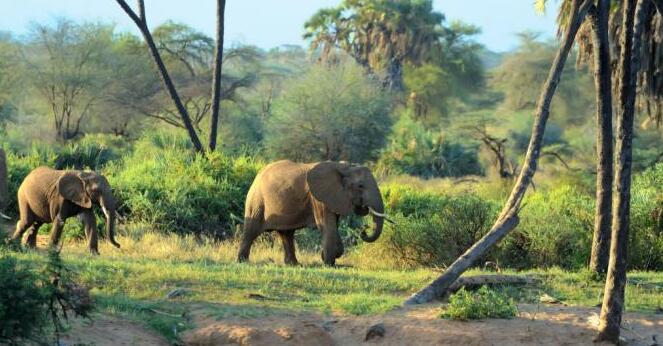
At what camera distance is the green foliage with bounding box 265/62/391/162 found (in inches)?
1409

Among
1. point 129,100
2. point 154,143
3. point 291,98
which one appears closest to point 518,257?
point 154,143

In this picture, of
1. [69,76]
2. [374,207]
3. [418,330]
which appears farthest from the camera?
[69,76]

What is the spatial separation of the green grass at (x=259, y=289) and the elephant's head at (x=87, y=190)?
2.14 metres

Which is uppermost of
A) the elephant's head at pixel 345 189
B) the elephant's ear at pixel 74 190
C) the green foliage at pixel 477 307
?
the elephant's head at pixel 345 189

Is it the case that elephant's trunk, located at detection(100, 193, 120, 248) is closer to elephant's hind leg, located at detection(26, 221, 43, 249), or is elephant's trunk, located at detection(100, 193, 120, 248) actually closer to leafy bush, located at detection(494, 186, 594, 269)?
elephant's hind leg, located at detection(26, 221, 43, 249)

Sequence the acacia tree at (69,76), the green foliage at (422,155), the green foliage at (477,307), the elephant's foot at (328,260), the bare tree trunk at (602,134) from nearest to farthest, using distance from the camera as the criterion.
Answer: the green foliage at (477,307) → the bare tree trunk at (602,134) → the elephant's foot at (328,260) → the green foliage at (422,155) → the acacia tree at (69,76)

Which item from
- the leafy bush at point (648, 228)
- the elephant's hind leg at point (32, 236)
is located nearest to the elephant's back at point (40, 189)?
the elephant's hind leg at point (32, 236)

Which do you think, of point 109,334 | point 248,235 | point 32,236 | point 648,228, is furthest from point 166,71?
point 109,334

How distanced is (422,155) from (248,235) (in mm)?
20367

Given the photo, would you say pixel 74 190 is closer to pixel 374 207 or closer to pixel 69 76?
pixel 374 207

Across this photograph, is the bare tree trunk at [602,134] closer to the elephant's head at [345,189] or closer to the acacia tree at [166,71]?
the elephant's head at [345,189]

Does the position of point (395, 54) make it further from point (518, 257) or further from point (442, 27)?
point (518, 257)

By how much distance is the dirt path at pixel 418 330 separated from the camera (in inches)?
393

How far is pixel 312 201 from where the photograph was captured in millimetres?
15570
